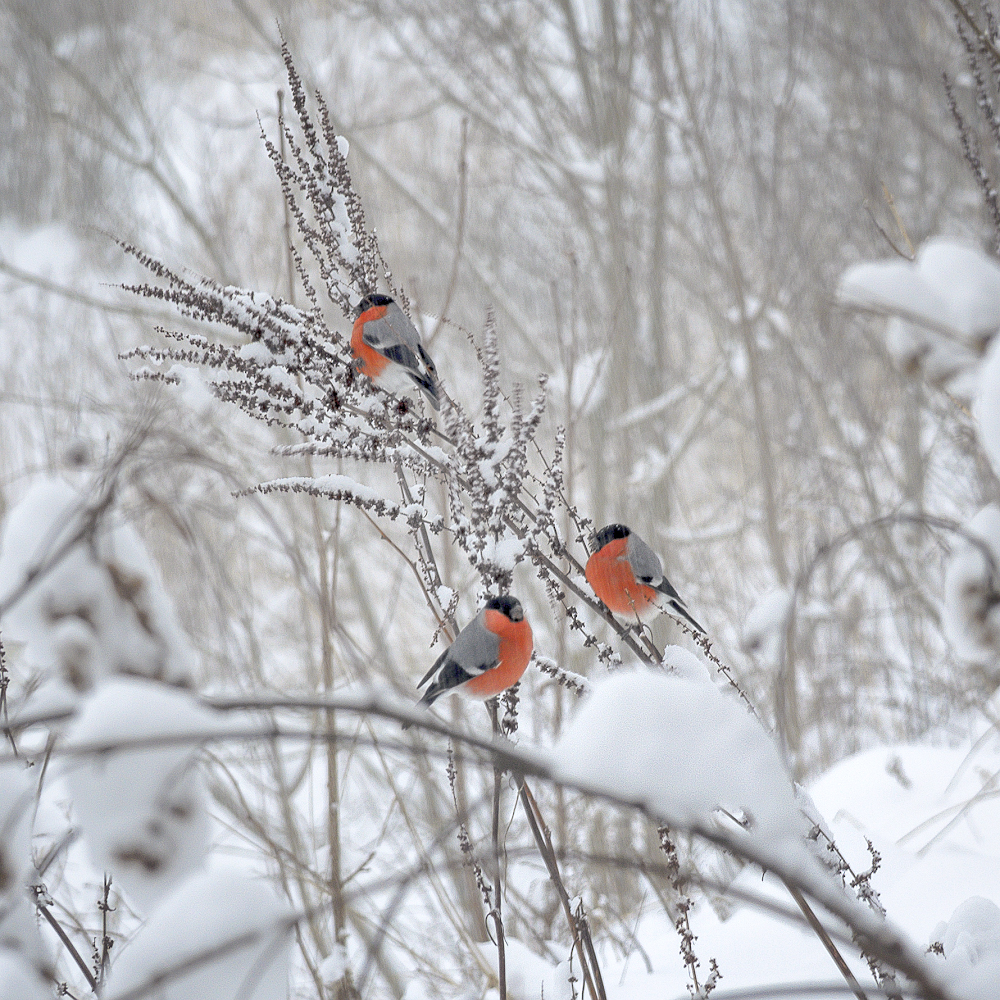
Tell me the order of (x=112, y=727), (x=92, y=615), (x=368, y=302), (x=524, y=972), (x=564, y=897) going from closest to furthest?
(x=112, y=727), (x=92, y=615), (x=564, y=897), (x=368, y=302), (x=524, y=972)

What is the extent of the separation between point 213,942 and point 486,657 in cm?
101

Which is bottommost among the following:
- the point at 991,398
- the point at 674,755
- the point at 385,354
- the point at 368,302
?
the point at 674,755

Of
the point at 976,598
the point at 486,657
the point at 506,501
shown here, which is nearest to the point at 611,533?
the point at 486,657

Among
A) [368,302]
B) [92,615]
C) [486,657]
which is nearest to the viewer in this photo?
[92,615]

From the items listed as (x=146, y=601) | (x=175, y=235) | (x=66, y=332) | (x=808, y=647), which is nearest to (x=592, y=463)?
(x=808, y=647)

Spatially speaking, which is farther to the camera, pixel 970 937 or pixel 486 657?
pixel 486 657

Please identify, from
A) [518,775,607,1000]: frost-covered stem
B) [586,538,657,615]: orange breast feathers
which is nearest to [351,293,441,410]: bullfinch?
[586,538,657,615]: orange breast feathers

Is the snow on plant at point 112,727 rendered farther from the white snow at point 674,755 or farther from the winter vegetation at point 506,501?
the white snow at point 674,755

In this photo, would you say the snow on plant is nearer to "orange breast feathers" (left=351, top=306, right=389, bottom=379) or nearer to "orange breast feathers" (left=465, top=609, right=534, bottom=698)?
"orange breast feathers" (left=465, top=609, right=534, bottom=698)

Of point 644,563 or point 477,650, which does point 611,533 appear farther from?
point 477,650

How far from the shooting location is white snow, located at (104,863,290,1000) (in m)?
0.39

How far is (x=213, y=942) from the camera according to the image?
395mm

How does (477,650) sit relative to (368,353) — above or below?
below

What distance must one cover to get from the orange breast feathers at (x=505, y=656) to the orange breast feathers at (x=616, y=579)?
0.39 m
